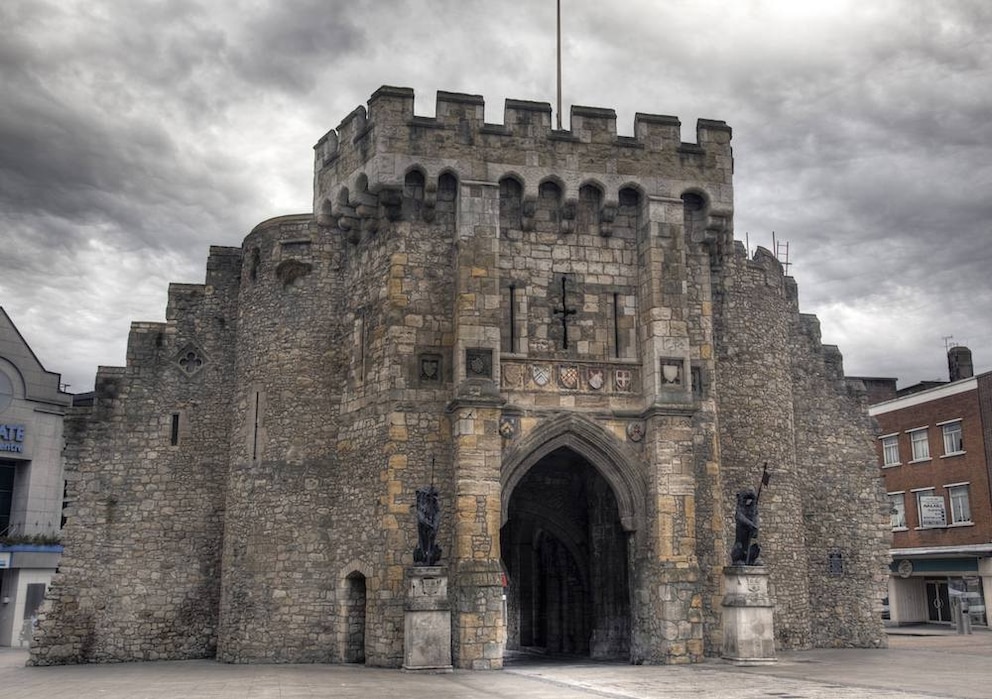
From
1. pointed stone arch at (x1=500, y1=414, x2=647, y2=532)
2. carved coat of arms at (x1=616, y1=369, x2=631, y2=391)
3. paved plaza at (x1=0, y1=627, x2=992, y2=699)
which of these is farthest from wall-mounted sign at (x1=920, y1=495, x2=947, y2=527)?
carved coat of arms at (x1=616, y1=369, x2=631, y2=391)

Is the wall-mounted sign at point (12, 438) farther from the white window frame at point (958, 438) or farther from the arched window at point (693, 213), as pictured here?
the white window frame at point (958, 438)

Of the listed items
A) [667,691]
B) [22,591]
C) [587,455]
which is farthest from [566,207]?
[22,591]

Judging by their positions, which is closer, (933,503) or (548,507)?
(548,507)

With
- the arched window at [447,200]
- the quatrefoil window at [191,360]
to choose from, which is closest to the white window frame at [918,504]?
the arched window at [447,200]

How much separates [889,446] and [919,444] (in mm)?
2064

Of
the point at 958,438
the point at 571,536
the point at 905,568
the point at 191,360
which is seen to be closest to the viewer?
the point at 571,536

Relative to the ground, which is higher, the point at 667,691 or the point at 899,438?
the point at 899,438

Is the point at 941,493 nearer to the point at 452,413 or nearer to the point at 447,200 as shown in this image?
the point at 452,413

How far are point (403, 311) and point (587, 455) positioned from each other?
15.7 feet

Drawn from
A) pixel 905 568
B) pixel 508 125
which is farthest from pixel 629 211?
pixel 905 568

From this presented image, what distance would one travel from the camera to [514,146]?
21.3 meters

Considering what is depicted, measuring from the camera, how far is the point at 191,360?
2438 centimetres

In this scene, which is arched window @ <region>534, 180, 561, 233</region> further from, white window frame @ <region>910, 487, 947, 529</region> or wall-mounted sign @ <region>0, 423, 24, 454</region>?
white window frame @ <region>910, 487, 947, 529</region>

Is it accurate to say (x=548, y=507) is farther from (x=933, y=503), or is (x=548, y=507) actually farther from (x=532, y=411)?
(x=933, y=503)
